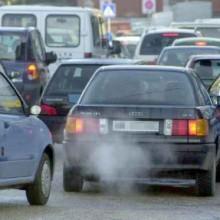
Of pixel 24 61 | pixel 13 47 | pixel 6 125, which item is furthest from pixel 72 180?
pixel 13 47

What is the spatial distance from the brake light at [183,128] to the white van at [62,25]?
1580 centimetres

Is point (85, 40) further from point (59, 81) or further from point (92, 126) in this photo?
point (92, 126)

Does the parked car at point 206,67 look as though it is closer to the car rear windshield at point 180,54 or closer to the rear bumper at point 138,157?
the car rear windshield at point 180,54

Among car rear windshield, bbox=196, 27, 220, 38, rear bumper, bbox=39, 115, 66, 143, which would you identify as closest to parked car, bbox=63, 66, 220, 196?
rear bumper, bbox=39, 115, 66, 143

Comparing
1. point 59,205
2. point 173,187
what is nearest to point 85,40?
point 173,187

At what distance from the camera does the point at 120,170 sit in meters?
11.9

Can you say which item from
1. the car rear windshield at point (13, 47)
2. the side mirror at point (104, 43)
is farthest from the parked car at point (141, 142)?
the side mirror at point (104, 43)

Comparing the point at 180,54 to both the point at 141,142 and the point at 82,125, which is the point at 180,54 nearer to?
the point at 82,125

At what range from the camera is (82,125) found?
11922mm

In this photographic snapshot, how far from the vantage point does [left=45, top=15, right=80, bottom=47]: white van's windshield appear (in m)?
27.9

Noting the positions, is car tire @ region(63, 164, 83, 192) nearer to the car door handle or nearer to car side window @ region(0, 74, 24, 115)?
car side window @ region(0, 74, 24, 115)

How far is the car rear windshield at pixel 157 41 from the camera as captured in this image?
103 feet

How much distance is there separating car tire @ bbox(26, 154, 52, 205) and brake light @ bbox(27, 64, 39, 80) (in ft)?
31.5

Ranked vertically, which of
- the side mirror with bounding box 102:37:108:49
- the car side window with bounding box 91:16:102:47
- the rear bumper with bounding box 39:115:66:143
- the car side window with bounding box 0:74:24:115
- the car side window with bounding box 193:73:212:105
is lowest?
the side mirror with bounding box 102:37:108:49
